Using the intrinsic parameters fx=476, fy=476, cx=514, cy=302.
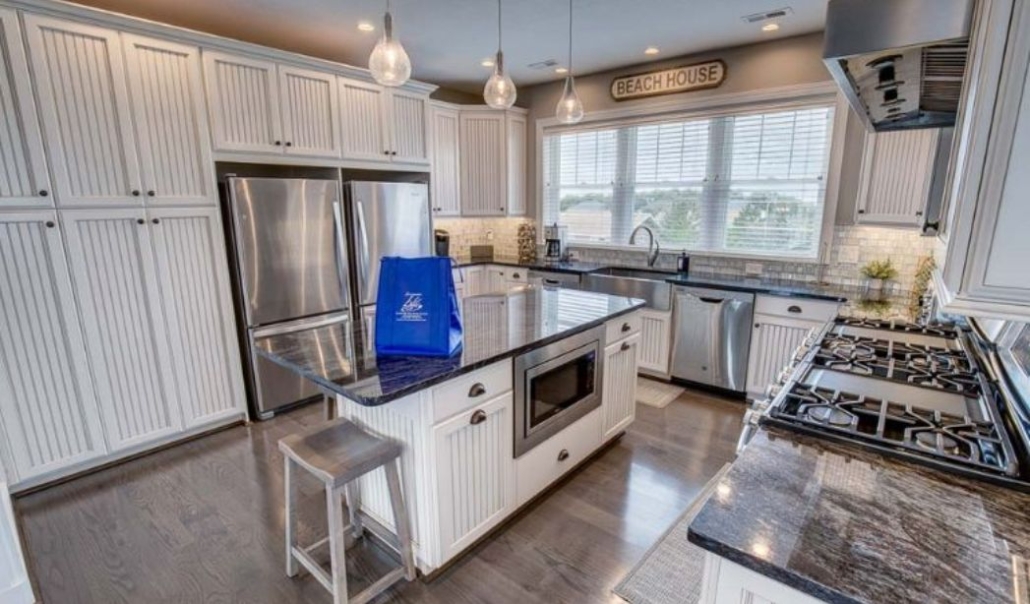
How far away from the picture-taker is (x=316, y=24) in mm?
3297

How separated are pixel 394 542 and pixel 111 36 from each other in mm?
3072

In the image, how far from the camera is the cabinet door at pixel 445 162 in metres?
4.73

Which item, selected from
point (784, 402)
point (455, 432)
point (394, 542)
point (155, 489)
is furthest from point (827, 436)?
point (155, 489)

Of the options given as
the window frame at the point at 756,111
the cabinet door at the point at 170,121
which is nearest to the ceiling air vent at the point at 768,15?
the window frame at the point at 756,111

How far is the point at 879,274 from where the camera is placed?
128 inches

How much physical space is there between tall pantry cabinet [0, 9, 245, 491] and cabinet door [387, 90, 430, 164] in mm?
1428

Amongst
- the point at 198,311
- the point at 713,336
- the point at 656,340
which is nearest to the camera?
the point at 198,311

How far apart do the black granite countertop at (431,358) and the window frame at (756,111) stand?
1.89 meters

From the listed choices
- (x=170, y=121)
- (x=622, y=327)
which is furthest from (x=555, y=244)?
(x=170, y=121)

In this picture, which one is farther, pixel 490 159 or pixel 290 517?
pixel 490 159

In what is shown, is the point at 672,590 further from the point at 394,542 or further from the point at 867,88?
the point at 867,88

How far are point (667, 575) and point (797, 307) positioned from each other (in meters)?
2.24

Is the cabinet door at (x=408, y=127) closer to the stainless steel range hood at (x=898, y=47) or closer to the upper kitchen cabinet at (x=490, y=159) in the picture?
the upper kitchen cabinet at (x=490, y=159)

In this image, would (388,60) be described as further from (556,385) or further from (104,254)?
(104,254)
